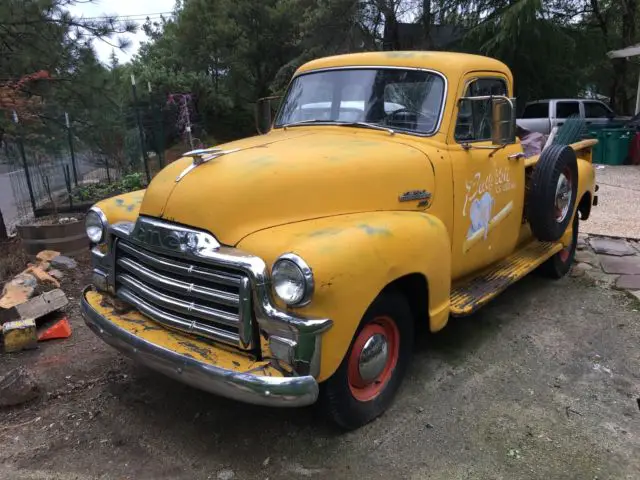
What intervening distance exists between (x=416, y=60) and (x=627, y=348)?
105 inches

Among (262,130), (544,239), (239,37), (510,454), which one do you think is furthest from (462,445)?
(239,37)

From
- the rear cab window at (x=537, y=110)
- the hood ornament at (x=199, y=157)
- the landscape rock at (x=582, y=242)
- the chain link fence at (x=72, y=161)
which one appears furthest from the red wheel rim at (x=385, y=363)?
the rear cab window at (x=537, y=110)

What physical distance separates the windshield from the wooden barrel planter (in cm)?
344

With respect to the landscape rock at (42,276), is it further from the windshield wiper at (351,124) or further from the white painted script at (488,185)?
the white painted script at (488,185)

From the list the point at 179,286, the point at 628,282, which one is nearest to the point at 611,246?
the point at 628,282

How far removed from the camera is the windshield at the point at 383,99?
3.74m

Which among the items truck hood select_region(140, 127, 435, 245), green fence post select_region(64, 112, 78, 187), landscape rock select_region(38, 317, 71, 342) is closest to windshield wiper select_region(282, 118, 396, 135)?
truck hood select_region(140, 127, 435, 245)

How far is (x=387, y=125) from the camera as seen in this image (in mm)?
3748

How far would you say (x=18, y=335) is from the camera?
4051 millimetres

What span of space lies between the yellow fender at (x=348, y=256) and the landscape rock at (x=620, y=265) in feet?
11.7

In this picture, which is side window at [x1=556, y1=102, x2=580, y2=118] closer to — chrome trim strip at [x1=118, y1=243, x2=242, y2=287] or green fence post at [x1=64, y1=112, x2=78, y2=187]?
green fence post at [x1=64, y1=112, x2=78, y2=187]

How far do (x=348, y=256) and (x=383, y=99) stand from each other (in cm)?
170

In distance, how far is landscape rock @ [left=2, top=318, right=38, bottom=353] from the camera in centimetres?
404

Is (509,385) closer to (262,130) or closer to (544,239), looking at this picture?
(544,239)
